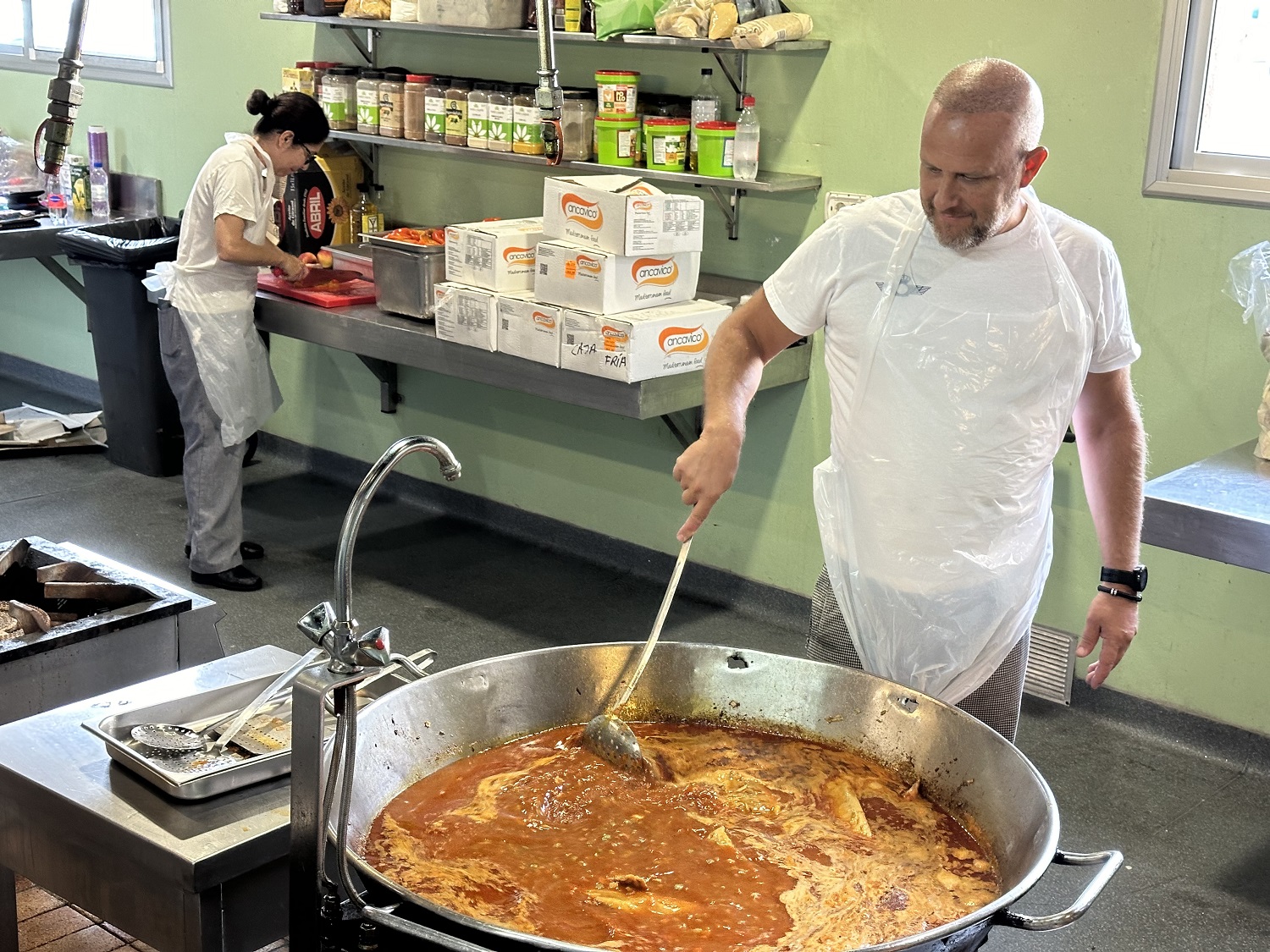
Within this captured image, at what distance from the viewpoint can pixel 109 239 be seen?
5.14 m

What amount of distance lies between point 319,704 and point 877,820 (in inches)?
29.5

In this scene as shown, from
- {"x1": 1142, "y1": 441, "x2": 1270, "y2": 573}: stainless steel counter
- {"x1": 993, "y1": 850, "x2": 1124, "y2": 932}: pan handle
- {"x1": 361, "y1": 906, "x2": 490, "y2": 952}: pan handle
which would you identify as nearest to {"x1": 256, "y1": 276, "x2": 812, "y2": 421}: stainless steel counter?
{"x1": 1142, "y1": 441, "x2": 1270, "y2": 573}: stainless steel counter

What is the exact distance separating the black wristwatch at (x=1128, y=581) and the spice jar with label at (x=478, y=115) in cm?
277

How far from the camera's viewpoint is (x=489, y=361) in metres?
3.91

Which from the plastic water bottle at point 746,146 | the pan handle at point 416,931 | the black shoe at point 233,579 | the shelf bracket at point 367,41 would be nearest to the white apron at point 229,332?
the black shoe at point 233,579

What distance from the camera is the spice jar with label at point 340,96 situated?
4.77 meters

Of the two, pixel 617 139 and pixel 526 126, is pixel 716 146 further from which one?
pixel 526 126

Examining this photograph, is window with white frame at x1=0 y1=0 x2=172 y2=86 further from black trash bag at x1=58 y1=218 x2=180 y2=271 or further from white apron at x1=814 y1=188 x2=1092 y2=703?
white apron at x1=814 y1=188 x2=1092 y2=703

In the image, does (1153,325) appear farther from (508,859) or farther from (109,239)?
(109,239)

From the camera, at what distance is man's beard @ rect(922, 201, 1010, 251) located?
2.00 m

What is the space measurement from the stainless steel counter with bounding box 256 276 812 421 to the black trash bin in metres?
0.86

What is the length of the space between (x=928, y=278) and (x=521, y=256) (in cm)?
195

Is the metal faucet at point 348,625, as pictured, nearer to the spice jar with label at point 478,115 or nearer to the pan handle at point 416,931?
the pan handle at point 416,931

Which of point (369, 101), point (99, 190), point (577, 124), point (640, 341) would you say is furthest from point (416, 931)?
point (99, 190)
